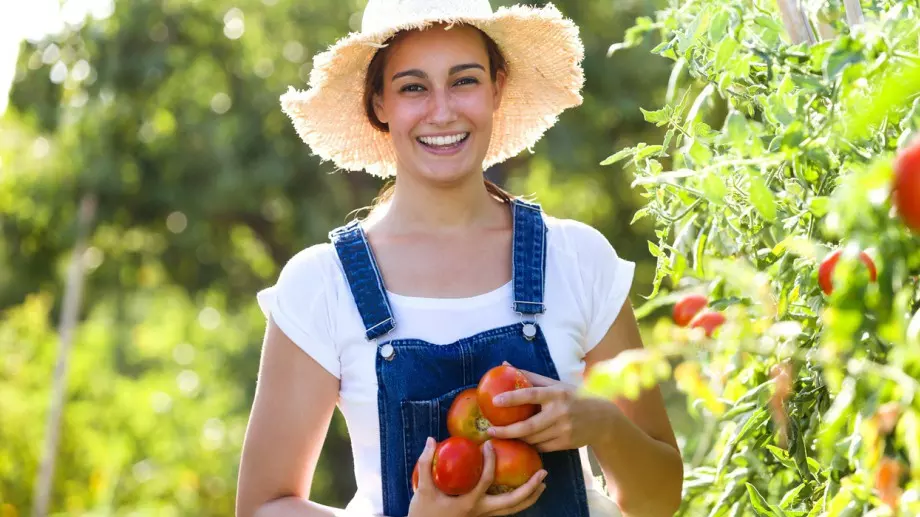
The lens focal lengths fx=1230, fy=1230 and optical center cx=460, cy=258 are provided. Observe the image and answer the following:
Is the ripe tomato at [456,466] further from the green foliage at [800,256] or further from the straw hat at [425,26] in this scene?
the straw hat at [425,26]

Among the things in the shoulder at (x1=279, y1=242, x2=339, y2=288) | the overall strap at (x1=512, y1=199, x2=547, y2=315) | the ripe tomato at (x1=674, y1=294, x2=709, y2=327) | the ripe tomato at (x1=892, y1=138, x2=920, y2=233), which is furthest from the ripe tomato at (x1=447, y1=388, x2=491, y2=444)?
the ripe tomato at (x1=892, y1=138, x2=920, y2=233)

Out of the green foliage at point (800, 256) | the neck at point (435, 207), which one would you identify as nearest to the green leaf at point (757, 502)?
the green foliage at point (800, 256)

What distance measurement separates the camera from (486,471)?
1.71 meters

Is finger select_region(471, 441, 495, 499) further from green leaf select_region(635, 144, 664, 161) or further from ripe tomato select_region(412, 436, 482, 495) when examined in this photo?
green leaf select_region(635, 144, 664, 161)

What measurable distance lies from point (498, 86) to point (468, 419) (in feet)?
2.38

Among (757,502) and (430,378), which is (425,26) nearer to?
(430,378)

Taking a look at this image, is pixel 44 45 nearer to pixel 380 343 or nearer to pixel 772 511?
pixel 380 343

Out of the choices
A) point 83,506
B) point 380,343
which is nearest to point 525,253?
point 380,343

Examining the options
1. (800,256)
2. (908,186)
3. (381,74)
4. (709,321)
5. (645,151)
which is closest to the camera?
(908,186)

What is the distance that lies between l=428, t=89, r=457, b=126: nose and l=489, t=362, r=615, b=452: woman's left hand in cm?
45

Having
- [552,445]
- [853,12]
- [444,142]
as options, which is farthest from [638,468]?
[853,12]

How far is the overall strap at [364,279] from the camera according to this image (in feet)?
6.35

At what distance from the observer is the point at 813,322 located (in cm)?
153

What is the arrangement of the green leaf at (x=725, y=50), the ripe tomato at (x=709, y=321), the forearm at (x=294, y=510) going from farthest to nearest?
the ripe tomato at (x=709, y=321), the forearm at (x=294, y=510), the green leaf at (x=725, y=50)
